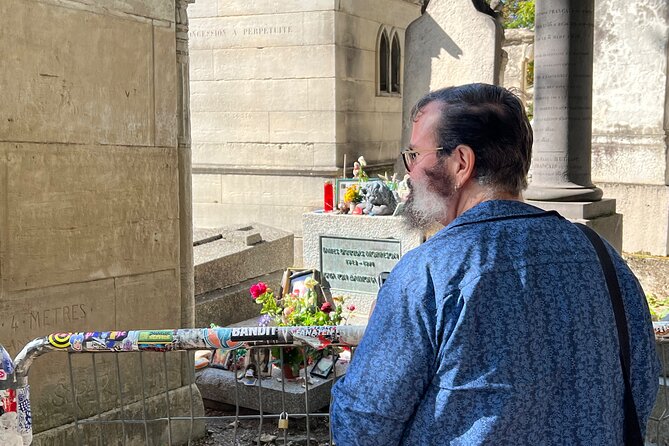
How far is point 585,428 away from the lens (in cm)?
162

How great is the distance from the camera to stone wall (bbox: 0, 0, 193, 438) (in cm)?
398

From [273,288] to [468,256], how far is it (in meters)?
7.21

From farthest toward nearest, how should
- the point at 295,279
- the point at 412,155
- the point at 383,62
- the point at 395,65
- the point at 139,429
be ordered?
the point at 395,65 < the point at 383,62 < the point at 295,279 < the point at 139,429 < the point at 412,155

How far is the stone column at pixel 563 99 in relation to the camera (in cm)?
772

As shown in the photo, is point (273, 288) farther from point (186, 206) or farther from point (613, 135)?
point (613, 135)

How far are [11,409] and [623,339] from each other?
1957mm

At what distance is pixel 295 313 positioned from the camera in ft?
19.7

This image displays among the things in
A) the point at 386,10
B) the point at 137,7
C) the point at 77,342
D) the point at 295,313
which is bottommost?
the point at 295,313

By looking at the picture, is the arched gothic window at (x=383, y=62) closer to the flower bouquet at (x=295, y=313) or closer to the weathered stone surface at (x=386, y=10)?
the weathered stone surface at (x=386, y=10)

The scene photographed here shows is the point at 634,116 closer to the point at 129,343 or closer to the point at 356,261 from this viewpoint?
the point at 356,261

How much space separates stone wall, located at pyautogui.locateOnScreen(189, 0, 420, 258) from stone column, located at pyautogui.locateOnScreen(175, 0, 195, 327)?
6964 mm

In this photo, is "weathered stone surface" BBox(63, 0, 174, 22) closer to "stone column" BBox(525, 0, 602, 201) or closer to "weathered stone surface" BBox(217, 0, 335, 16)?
"stone column" BBox(525, 0, 602, 201)

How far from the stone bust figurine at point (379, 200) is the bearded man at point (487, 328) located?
725cm

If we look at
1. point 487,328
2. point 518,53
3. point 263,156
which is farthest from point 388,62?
point 487,328
